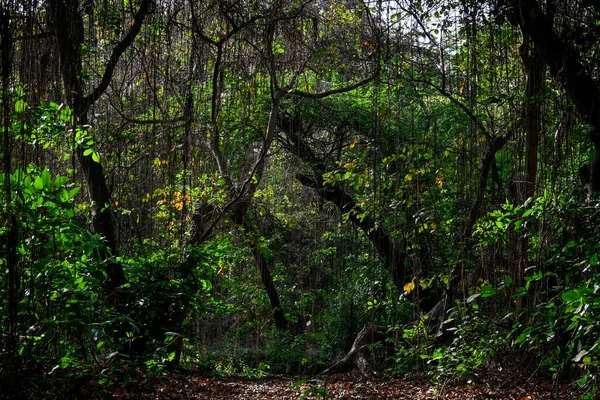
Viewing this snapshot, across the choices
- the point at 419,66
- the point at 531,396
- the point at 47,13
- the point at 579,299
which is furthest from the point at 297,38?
the point at 579,299

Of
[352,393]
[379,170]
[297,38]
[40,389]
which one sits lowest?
[352,393]

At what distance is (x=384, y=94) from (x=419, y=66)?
164cm

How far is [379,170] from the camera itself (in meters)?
5.32

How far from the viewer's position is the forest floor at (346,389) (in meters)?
3.20

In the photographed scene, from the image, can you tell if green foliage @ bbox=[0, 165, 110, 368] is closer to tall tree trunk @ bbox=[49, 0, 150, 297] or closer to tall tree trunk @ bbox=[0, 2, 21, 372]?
tall tree trunk @ bbox=[0, 2, 21, 372]

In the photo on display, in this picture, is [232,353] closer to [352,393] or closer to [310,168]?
[310,168]

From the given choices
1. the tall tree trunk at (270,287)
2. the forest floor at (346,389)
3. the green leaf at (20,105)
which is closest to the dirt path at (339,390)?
the forest floor at (346,389)

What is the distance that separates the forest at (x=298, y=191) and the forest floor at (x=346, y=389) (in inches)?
1.0

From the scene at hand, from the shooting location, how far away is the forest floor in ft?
10.5

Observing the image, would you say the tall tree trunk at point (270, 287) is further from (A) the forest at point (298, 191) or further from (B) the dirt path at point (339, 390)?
(B) the dirt path at point (339, 390)

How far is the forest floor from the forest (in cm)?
3

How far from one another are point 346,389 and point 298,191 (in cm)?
496

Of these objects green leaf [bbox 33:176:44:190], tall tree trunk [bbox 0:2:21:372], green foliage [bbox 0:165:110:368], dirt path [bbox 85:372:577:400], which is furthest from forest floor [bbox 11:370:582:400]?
green leaf [bbox 33:176:44:190]

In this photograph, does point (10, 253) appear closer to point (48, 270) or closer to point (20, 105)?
point (48, 270)
